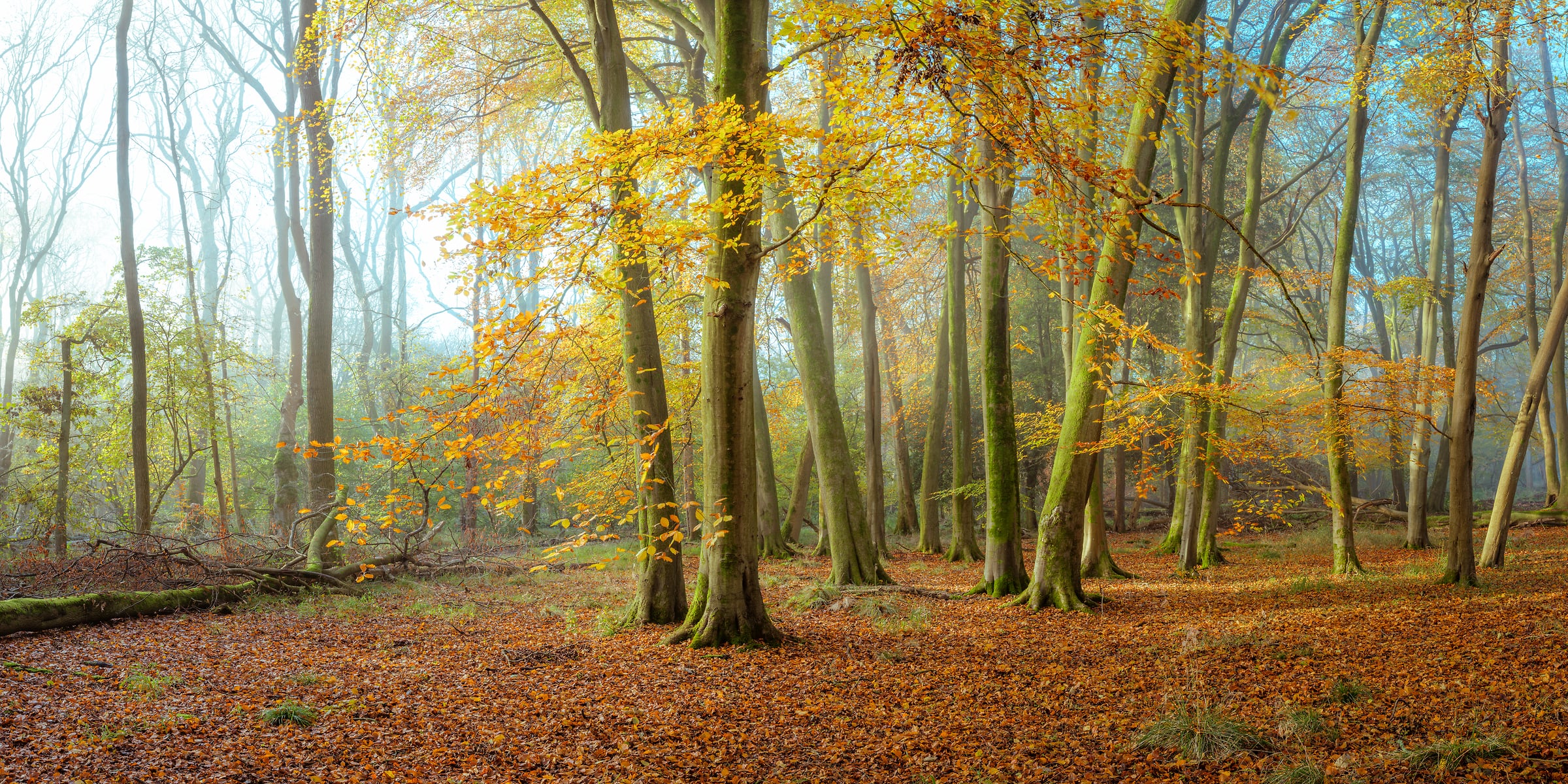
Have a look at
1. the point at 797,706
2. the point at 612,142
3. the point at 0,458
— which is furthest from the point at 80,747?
the point at 0,458

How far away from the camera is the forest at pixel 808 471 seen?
13.0 feet

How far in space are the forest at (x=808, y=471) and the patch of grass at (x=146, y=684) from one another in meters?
0.07

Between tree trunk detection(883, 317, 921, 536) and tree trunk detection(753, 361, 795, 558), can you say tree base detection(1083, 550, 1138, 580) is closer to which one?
tree trunk detection(753, 361, 795, 558)

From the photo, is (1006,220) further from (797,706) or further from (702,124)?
(797,706)

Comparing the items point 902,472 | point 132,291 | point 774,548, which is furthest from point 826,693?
point 902,472

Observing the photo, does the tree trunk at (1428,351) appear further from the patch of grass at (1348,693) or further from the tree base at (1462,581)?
the patch of grass at (1348,693)

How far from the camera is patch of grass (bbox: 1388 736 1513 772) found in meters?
3.24

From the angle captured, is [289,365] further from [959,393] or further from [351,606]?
[959,393]

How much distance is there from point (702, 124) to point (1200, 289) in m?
8.82

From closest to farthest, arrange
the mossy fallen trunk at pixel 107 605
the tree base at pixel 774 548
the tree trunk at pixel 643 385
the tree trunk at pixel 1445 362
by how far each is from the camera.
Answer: the mossy fallen trunk at pixel 107 605
the tree trunk at pixel 643 385
the tree base at pixel 774 548
the tree trunk at pixel 1445 362

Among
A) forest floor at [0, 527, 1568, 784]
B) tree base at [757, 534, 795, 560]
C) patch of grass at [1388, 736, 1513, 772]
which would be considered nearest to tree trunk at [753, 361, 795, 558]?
tree base at [757, 534, 795, 560]

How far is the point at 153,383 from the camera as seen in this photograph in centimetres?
1275

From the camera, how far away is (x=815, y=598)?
8.12m

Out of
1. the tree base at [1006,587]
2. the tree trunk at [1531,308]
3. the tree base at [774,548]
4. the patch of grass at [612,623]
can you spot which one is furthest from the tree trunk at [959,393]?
the tree trunk at [1531,308]
